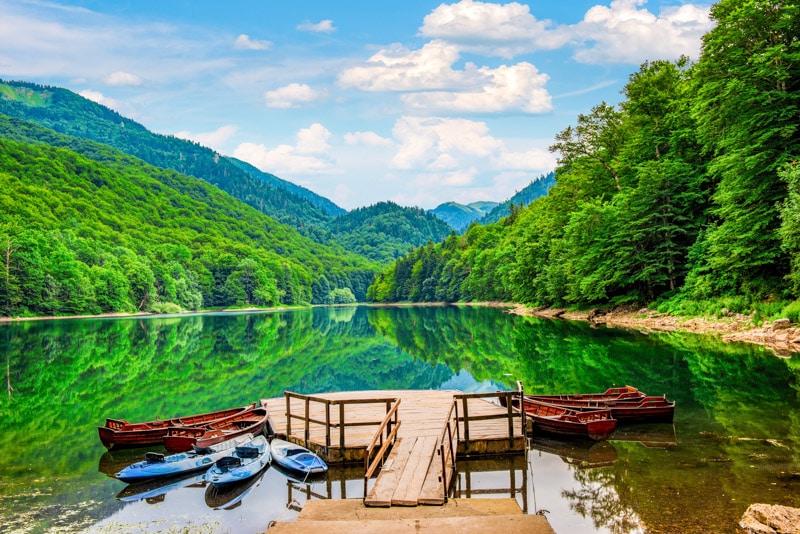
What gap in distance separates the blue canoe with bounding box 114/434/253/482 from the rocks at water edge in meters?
11.8

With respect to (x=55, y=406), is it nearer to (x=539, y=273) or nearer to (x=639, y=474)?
(x=639, y=474)

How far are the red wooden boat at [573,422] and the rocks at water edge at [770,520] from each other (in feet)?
20.7

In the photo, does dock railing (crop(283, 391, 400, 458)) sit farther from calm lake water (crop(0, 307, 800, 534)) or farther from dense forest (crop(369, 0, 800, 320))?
dense forest (crop(369, 0, 800, 320))

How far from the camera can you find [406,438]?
49.6ft

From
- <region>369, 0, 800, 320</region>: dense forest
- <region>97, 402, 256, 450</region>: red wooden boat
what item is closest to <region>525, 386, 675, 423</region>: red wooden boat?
<region>97, 402, 256, 450</region>: red wooden boat

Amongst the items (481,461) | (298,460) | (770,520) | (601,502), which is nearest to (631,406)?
(481,461)

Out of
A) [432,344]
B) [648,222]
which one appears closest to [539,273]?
[648,222]

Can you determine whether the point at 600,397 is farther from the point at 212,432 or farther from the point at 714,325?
the point at 714,325

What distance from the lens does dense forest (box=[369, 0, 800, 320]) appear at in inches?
1379

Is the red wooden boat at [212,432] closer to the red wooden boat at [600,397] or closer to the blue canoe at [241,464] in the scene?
the blue canoe at [241,464]

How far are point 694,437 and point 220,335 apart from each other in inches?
2282

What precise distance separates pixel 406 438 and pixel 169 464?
19.5 feet

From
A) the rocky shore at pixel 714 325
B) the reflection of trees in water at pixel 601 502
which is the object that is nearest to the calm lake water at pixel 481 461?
the reflection of trees in water at pixel 601 502

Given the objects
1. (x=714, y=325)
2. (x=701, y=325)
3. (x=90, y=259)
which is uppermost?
(x=90, y=259)
